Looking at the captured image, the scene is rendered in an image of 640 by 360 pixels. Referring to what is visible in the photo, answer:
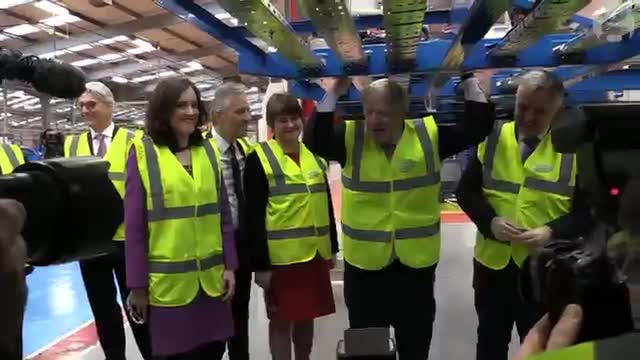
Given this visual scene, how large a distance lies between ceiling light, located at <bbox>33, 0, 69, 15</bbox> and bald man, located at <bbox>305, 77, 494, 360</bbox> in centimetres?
611

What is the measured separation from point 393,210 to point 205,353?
81 cm

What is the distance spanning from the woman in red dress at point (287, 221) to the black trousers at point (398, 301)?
1.05 feet

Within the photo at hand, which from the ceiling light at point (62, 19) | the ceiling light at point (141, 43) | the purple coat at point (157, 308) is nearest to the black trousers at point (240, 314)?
the purple coat at point (157, 308)

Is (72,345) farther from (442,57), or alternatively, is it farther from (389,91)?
(442,57)

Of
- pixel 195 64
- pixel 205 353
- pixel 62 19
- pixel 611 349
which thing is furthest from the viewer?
pixel 195 64

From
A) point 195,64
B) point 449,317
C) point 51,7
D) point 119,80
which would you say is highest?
point 51,7

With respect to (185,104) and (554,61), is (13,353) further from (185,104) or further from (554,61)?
(185,104)

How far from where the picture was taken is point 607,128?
629 millimetres

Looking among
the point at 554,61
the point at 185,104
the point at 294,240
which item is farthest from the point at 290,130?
the point at 554,61

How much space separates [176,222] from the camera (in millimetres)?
2148

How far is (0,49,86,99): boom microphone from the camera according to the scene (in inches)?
37.9

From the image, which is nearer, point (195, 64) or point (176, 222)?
point (176, 222)

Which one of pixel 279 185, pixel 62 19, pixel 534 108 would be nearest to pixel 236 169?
pixel 279 185

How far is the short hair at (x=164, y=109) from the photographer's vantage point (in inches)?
85.1
